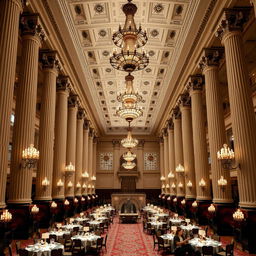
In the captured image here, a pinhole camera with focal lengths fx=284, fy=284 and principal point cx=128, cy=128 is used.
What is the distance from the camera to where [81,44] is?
1468 cm

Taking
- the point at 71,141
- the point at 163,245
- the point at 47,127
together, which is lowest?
the point at 163,245

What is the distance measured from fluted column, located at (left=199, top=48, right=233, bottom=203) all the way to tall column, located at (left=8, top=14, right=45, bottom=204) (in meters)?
6.94

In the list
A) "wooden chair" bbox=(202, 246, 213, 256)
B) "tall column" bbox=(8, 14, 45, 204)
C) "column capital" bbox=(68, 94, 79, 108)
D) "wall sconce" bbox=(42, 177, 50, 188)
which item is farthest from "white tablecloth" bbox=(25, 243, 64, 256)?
"column capital" bbox=(68, 94, 79, 108)

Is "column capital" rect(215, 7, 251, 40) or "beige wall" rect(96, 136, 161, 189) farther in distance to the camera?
"beige wall" rect(96, 136, 161, 189)

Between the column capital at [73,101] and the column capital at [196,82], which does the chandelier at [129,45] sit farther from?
the column capital at [73,101]

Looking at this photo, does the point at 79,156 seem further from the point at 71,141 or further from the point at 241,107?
the point at 241,107

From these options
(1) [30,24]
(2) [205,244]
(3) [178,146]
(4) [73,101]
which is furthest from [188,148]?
(1) [30,24]

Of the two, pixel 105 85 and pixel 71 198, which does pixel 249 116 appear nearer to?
pixel 71 198

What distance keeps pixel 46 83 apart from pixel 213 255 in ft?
30.6

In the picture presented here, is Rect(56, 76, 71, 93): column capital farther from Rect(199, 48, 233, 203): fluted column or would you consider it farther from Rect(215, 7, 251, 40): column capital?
Rect(215, 7, 251, 40): column capital

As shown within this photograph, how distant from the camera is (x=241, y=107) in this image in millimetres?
8938

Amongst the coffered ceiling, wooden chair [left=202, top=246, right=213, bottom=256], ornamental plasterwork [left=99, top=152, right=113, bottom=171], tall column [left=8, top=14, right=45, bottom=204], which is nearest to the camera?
wooden chair [left=202, top=246, right=213, bottom=256]

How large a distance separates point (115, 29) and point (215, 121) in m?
6.47

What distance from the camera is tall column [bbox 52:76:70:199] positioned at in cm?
1391
